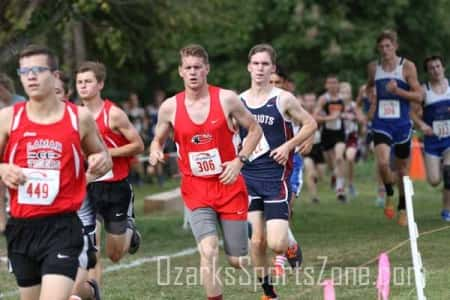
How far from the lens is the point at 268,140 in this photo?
34.2 feet

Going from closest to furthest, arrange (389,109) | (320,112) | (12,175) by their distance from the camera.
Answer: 1. (12,175)
2. (389,109)
3. (320,112)

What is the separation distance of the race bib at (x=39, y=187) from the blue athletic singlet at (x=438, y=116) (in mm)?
9045

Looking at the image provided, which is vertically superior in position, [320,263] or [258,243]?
[258,243]

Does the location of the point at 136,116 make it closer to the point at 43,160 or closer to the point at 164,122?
the point at 164,122

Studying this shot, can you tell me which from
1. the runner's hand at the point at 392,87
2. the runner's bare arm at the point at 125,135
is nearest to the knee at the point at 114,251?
the runner's bare arm at the point at 125,135

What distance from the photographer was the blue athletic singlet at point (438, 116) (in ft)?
50.9

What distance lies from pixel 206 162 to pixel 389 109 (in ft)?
22.3

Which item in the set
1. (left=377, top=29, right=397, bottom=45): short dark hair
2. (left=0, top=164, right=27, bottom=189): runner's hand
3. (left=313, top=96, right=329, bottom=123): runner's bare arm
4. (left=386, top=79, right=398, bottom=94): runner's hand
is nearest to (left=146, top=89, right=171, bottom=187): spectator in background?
(left=313, top=96, right=329, bottom=123): runner's bare arm

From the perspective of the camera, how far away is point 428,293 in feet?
31.8

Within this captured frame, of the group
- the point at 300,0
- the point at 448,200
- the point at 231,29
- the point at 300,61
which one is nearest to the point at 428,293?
the point at 448,200

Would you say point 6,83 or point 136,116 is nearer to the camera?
point 6,83

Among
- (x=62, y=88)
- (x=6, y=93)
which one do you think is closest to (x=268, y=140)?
(x=62, y=88)

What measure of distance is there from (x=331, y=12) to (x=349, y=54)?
1.71 metres

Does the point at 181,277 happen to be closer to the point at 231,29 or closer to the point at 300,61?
the point at 231,29
